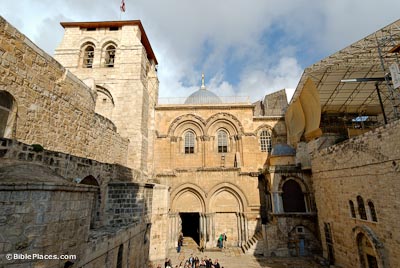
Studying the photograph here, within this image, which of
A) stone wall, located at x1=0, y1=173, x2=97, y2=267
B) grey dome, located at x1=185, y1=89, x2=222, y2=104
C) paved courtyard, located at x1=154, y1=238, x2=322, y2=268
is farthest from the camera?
grey dome, located at x1=185, y1=89, x2=222, y2=104

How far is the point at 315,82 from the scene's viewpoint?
46.3 feet

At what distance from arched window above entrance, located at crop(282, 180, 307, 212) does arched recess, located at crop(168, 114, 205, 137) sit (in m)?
7.33

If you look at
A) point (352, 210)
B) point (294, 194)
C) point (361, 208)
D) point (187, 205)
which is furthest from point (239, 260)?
point (361, 208)

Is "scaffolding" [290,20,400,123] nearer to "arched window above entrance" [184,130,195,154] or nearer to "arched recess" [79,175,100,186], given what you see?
"arched window above entrance" [184,130,195,154]

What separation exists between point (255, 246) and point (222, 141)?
25.2ft

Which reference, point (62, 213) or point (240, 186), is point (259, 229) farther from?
point (62, 213)

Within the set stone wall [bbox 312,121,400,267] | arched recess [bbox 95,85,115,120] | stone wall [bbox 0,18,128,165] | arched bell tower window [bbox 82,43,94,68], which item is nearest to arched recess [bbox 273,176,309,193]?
stone wall [bbox 312,121,400,267]

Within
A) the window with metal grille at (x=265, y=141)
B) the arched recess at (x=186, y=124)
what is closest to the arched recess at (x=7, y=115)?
the arched recess at (x=186, y=124)

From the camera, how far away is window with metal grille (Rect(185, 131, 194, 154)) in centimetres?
1658

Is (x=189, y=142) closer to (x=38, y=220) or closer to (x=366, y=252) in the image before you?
(x=366, y=252)

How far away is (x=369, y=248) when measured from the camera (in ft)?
27.6

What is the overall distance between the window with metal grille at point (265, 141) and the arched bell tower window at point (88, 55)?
47.9ft

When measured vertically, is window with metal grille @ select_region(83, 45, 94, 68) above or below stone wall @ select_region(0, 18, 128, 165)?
above

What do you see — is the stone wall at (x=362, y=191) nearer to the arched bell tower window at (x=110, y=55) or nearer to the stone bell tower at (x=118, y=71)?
the stone bell tower at (x=118, y=71)
